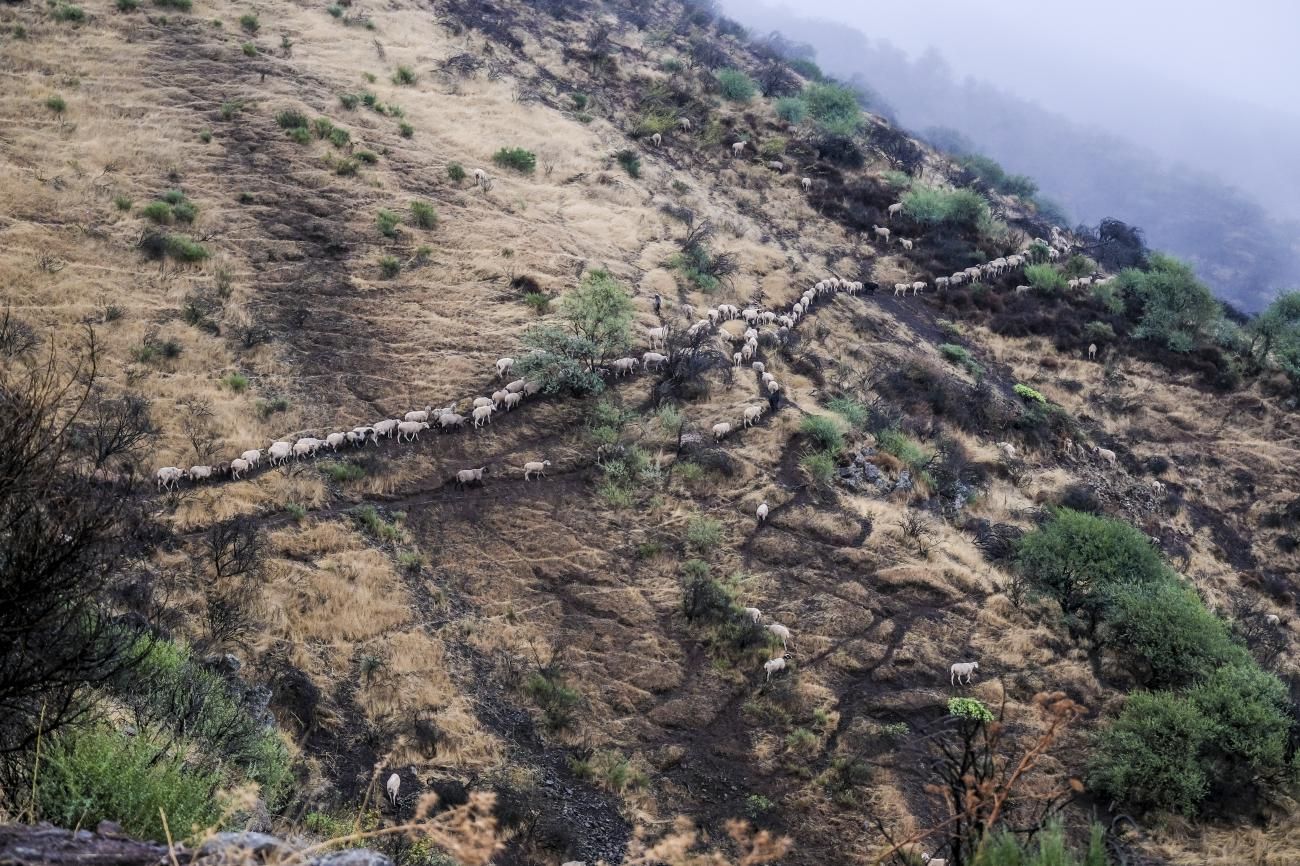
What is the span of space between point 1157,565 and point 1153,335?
1958 cm

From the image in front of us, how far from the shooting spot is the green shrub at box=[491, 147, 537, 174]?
27625mm

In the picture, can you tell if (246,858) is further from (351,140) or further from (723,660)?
(351,140)

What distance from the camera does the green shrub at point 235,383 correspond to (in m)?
16.0

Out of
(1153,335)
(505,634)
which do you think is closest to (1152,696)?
(505,634)

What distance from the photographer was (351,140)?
25.2m

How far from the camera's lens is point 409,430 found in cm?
1631

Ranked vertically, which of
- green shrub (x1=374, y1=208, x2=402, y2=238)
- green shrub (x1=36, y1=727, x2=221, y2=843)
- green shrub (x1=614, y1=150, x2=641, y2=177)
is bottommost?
green shrub (x1=374, y1=208, x2=402, y2=238)

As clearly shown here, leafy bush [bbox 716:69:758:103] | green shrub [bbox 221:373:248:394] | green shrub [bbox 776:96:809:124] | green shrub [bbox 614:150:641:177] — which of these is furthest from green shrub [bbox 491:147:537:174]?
green shrub [bbox 776:96:809:124]

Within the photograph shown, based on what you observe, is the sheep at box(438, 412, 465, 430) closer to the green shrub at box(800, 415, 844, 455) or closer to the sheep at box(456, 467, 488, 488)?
the sheep at box(456, 467, 488, 488)

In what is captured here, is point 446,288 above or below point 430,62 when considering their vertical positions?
below

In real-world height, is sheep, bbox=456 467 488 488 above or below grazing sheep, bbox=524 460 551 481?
below

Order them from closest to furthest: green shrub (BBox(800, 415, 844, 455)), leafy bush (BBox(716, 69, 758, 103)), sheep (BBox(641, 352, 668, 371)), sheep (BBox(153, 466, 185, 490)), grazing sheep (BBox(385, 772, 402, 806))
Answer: grazing sheep (BBox(385, 772, 402, 806)) → sheep (BBox(153, 466, 185, 490)) → green shrub (BBox(800, 415, 844, 455)) → sheep (BBox(641, 352, 668, 371)) → leafy bush (BBox(716, 69, 758, 103))

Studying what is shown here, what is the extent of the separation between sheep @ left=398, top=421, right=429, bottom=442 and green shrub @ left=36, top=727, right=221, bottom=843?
1152 cm

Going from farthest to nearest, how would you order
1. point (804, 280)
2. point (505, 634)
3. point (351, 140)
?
point (804, 280), point (351, 140), point (505, 634)
